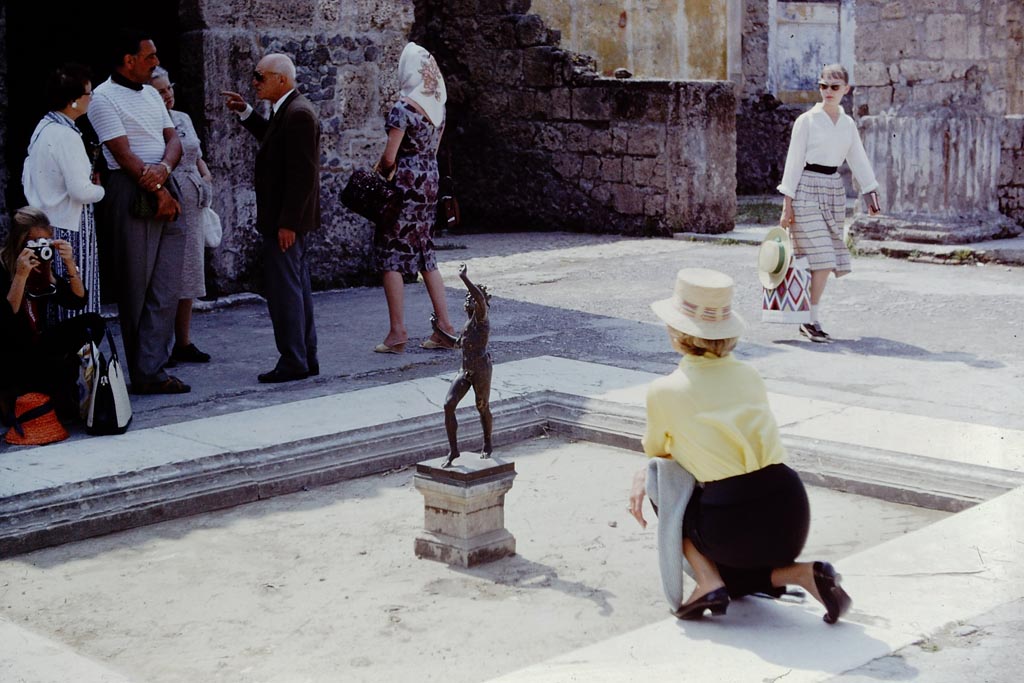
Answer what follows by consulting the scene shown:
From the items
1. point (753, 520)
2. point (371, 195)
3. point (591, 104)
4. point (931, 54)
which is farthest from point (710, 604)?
point (591, 104)

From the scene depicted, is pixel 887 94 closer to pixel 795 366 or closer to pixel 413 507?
pixel 795 366

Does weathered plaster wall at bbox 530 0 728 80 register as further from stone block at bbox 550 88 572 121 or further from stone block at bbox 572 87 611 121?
stone block at bbox 572 87 611 121

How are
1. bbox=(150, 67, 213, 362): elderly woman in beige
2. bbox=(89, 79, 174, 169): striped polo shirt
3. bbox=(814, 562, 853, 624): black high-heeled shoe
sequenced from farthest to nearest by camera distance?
bbox=(150, 67, 213, 362): elderly woman in beige
bbox=(89, 79, 174, 169): striped polo shirt
bbox=(814, 562, 853, 624): black high-heeled shoe

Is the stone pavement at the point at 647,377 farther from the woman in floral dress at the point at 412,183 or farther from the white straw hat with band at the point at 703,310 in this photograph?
the white straw hat with band at the point at 703,310

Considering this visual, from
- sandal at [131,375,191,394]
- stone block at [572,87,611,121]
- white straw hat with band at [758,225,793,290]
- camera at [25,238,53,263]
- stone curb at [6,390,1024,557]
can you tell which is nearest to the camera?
stone curb at [6,390,1024,557]

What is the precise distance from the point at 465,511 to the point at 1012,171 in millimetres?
8962

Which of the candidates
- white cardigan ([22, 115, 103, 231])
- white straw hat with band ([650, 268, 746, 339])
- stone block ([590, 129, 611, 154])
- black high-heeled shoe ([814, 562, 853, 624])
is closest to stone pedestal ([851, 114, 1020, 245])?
stone block ([590, 129, 611, 154])

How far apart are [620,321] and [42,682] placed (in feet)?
18.0

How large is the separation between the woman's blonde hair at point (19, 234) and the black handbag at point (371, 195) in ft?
6.32

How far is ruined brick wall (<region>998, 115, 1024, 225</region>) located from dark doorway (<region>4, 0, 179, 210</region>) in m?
6.79

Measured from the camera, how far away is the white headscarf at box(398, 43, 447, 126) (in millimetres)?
7109

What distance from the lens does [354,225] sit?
9719 millimetres

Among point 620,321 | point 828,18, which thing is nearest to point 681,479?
point 620,321

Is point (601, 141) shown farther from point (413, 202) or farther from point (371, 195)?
point (371, 195)
